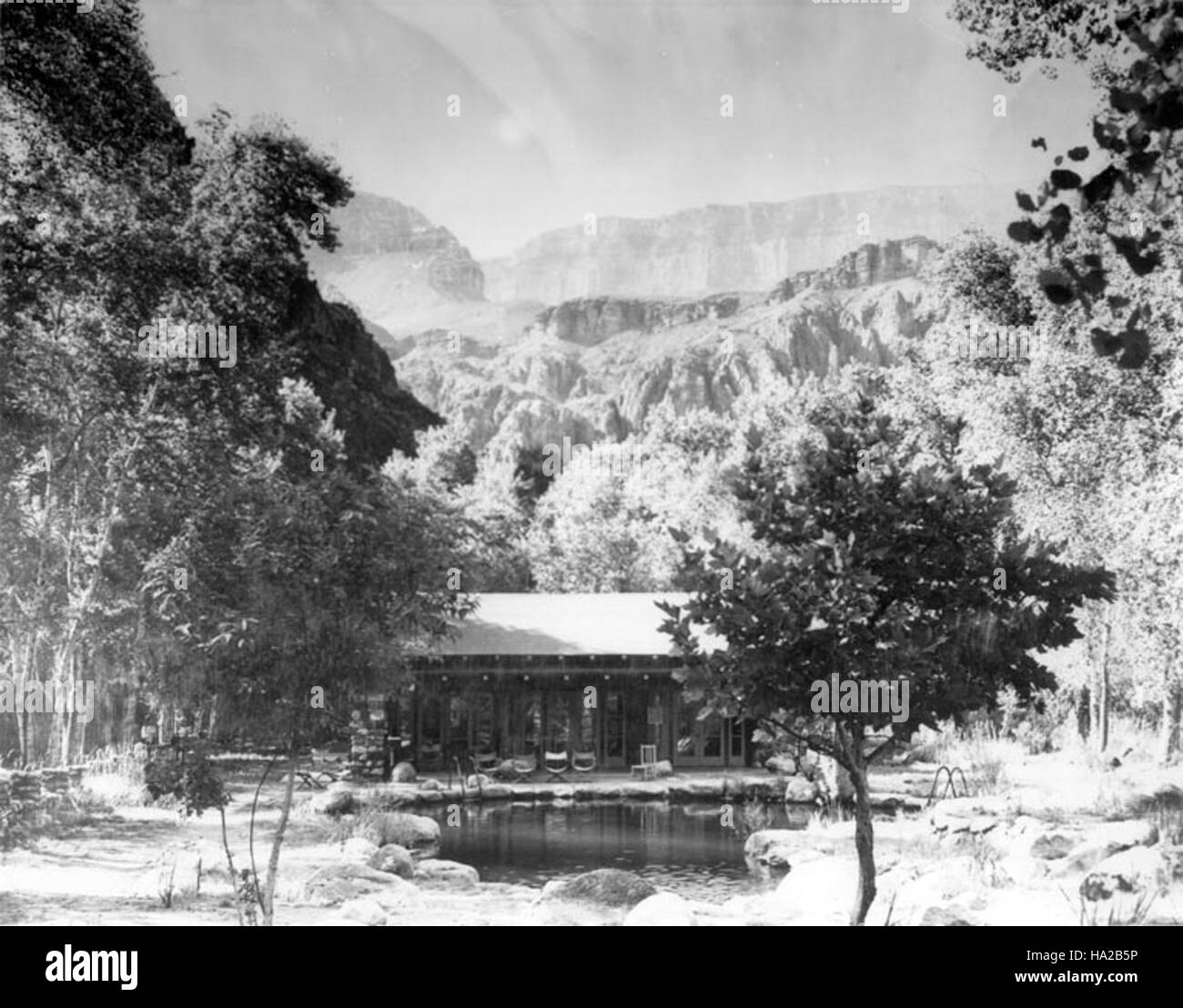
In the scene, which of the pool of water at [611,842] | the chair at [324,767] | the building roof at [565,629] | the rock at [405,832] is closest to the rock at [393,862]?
Result: the pool of water at [611,842]

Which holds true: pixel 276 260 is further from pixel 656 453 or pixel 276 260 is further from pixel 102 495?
pixel 656 453

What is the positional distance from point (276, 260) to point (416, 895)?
524 cm

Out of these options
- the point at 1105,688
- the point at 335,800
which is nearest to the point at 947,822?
the point at 1105,688

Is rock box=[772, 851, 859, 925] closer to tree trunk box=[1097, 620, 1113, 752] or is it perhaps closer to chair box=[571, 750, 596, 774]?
tree trunk box=[1097, 620, 1113, 752]

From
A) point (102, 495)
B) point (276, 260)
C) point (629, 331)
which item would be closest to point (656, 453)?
point (629, 331)

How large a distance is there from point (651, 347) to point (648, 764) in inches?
243

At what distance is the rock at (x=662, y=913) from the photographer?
7309mm

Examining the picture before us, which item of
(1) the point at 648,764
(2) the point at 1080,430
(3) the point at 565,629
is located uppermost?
(2) the point at 1080,430

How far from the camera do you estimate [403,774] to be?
12.8 m

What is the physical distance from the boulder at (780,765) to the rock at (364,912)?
23.2ft

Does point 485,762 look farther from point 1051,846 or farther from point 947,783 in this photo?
point 1051,846

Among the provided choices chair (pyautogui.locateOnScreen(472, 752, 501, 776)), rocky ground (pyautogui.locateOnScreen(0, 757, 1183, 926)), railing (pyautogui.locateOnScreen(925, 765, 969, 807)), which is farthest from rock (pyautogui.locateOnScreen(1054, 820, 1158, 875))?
chair (pyautogui.locateOnScreen(472, 752, 501, 776))

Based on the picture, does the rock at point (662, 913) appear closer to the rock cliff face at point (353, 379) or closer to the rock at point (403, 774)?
the rock cliff face at point (353, 379)

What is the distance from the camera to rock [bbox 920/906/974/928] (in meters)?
7.14
